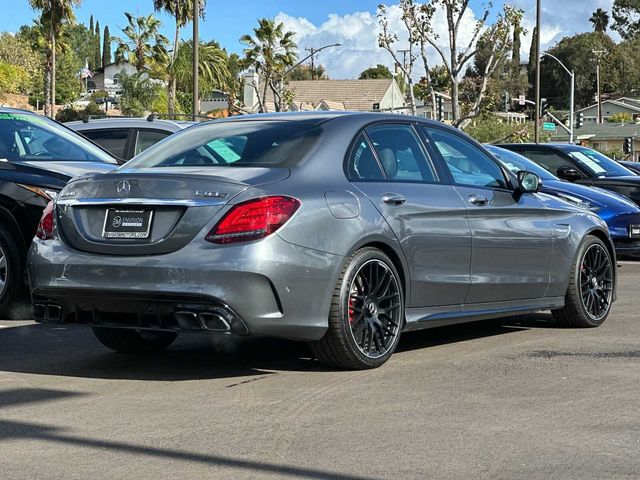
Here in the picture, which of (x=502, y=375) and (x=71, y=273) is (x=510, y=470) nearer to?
(x=502, y=375)

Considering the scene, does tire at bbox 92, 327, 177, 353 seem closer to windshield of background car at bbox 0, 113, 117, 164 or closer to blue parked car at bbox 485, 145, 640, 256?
windshield of background car at bbox 0, 113, 117, 164

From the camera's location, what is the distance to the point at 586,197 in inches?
540

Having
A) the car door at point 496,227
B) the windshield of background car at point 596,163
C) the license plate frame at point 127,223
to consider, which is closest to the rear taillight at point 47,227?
the license plate frame at point 127,223

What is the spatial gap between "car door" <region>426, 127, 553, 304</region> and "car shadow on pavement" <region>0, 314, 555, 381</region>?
0.58 m

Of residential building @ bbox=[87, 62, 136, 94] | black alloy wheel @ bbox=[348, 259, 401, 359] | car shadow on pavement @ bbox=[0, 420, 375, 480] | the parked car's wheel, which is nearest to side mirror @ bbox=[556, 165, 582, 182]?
the parked car's wheel

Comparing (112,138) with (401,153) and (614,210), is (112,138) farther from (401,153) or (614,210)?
(401,153)

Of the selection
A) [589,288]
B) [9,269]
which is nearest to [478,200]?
[589,288]

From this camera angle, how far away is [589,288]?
8.67m

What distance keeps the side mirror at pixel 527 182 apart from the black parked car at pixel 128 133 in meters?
5.95

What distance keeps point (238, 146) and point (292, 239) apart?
0.99 m

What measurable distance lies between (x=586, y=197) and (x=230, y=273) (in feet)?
28.5

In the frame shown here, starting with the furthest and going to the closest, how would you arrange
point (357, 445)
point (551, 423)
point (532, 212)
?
1. point (532, 212)
2. point (551, 423)
3. point (357, 445)

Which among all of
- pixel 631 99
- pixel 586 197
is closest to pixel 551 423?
pixel 586 197

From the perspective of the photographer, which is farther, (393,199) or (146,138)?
(146,138)
